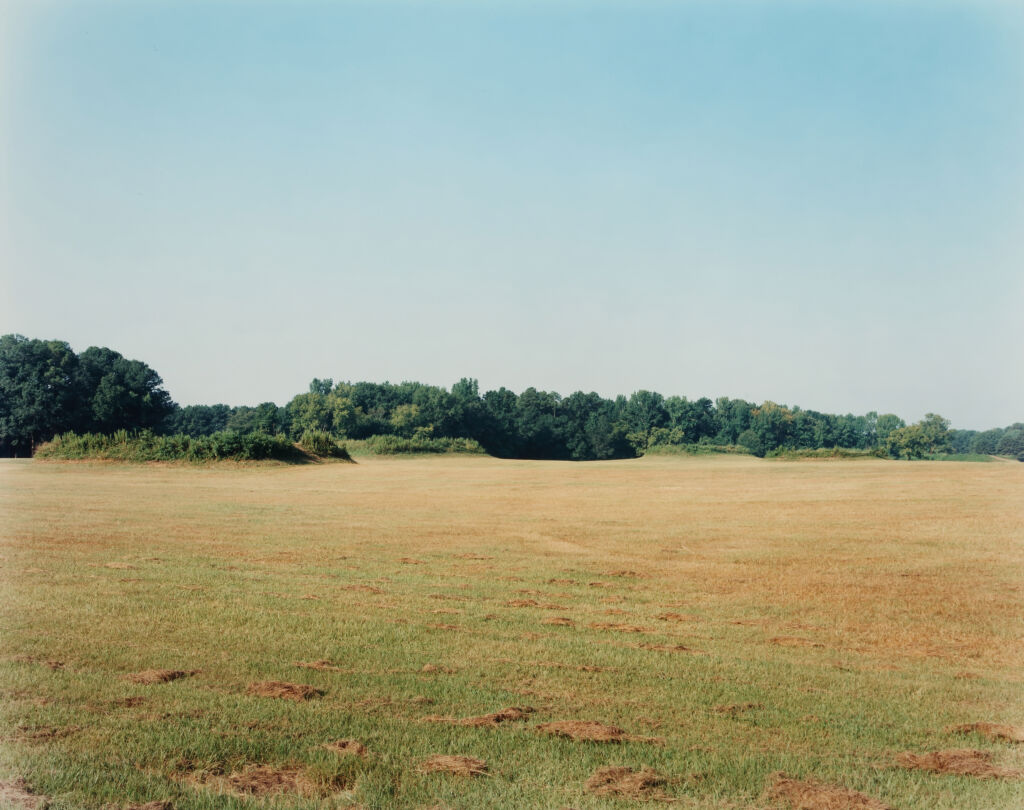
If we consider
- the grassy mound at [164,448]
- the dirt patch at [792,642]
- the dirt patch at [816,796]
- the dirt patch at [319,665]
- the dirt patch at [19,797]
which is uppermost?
the grassy mound at [164,448]

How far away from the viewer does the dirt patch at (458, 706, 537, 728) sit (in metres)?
7.89

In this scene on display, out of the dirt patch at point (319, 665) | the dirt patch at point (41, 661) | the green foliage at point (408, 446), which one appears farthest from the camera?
the green foliage at point (408, 446)

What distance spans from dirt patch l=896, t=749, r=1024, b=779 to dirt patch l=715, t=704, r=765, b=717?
1.58m

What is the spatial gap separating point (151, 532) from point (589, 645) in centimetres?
1482

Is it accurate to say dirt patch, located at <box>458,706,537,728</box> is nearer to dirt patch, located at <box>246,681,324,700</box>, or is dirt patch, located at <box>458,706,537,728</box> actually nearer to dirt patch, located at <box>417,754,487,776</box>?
dirt patch, located at <box>417,754,487,776</box>

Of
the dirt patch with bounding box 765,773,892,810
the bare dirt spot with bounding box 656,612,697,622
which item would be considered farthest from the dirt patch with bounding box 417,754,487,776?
the bare dirt spot with bounding box 656,612,697,622

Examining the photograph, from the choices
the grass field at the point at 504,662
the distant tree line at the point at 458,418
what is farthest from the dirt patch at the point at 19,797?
the distant tree line at the point at 458,418

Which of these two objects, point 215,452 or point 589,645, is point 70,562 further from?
point 215,452

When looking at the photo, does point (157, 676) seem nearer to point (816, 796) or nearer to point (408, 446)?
point (816, 796)

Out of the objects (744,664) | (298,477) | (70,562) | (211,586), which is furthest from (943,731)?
(298,477)

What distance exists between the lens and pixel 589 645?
37.1 feet

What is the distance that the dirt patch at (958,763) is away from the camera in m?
7.23

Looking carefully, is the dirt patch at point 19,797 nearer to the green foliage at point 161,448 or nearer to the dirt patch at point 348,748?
the dirt patch at point 348,748

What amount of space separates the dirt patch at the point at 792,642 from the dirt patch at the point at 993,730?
3519mm
